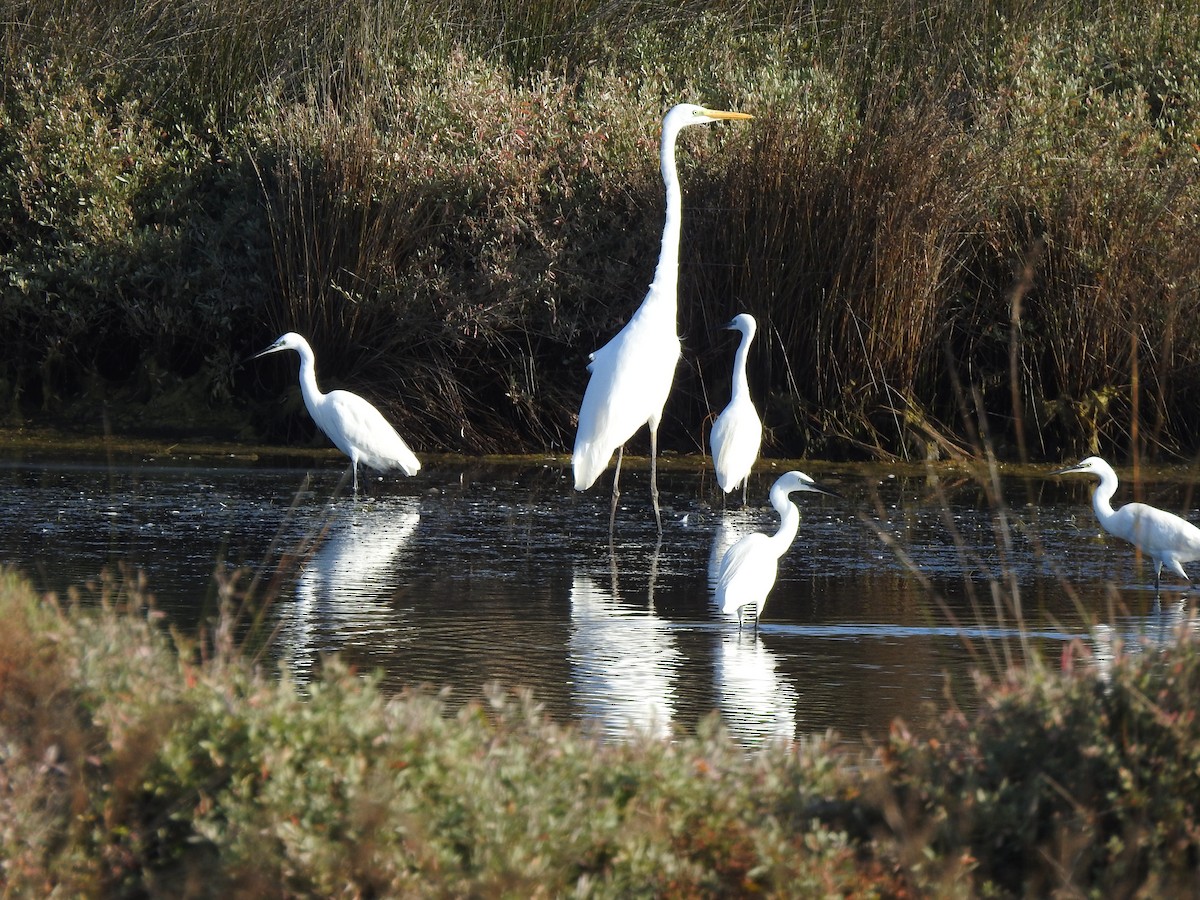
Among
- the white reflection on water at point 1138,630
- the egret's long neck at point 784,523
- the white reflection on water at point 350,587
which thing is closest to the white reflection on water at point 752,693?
the egret's long neck at point 784,523

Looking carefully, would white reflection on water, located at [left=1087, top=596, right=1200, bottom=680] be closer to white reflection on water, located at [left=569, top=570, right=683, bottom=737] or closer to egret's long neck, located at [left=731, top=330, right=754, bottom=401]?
white reflection on water, located at [left=569, top=570, right=683, bottom=737]

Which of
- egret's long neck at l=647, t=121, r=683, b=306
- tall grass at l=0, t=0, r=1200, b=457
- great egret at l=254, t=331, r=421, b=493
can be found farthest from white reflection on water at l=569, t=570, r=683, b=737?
tall grass at l=0, t=0, r=1200, b=457

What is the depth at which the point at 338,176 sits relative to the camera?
12.4 m

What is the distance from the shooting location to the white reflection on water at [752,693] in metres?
4.88

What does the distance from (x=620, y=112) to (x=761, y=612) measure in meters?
6.98

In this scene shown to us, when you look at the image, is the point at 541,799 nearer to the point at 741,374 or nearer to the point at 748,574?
the point at 748,574

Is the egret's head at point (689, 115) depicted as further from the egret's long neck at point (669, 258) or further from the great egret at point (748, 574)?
the great egret at point (748, 574)

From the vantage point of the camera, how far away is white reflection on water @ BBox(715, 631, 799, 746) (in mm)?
4875

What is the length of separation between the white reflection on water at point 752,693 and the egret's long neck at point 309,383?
17.9ft

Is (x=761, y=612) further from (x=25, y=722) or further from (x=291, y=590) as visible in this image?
(x=25, y=722)

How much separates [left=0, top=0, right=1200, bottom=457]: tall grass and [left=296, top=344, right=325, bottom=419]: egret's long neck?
0.95 metres

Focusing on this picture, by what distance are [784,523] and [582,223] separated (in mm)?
5901

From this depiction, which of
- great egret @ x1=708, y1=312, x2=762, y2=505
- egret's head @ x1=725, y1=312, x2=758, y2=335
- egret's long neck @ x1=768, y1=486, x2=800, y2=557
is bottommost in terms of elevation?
egret's long neck @ x1=768, y1=486, x2=800, y2=557

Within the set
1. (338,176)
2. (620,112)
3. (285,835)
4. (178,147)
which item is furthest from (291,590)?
(178,147)
